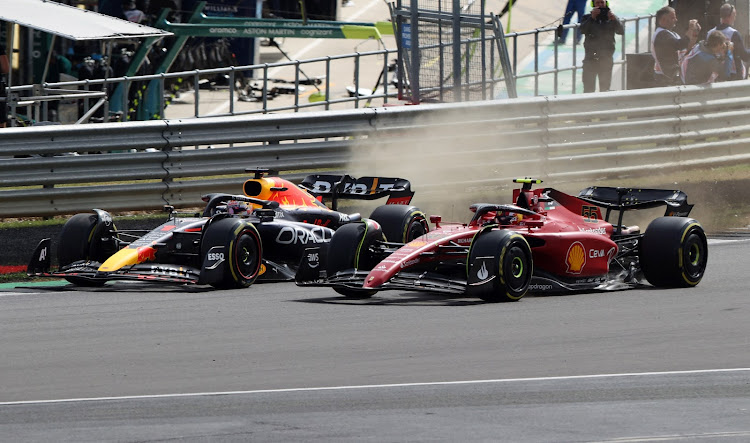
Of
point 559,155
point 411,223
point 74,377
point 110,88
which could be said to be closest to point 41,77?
point 110,88

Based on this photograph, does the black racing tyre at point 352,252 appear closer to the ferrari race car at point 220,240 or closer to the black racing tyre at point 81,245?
the ferrari race car at point 220,240

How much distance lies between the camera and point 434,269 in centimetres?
1073

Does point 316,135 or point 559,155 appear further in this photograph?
point 559,155

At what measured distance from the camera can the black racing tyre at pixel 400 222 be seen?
39.0 ft

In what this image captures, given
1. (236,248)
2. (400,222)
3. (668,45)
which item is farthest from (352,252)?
(668,45)

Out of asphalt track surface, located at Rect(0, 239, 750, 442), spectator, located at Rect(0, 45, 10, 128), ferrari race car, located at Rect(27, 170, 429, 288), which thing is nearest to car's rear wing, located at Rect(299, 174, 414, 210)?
ferrari race car, located at Rect(27, 170, 429, 288)

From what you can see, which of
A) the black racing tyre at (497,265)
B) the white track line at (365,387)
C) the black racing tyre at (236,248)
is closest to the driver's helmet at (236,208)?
the black racing tyre at (236,248)

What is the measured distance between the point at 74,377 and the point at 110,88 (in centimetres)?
1432

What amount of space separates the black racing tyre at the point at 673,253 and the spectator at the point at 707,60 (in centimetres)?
679

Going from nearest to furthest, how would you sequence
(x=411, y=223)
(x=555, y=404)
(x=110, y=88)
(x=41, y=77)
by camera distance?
(x=555, y=404), (x=411, y=223), (x=41, y=77), (x=110, y=88)

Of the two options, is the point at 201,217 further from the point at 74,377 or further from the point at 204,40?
the point at 204,40

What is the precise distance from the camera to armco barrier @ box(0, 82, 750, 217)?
12836mm

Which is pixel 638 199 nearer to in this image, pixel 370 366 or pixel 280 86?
pixel 370 366

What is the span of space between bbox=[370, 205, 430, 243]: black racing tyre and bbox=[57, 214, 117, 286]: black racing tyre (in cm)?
240
